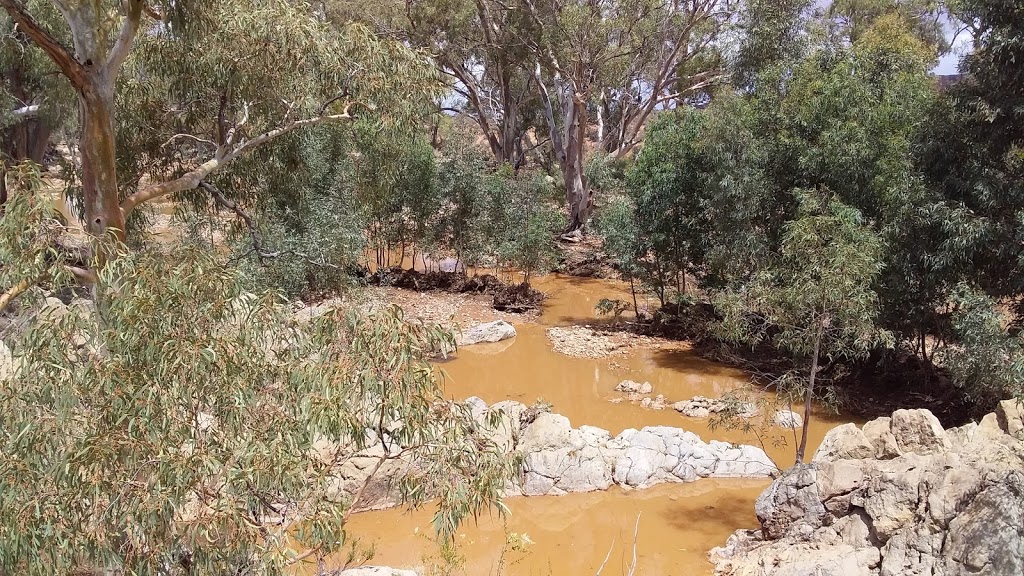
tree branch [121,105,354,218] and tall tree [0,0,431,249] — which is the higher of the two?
tall tree [0,0,431,249]

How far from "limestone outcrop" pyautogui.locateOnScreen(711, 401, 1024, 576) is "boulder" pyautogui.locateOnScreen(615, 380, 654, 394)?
16.4ft

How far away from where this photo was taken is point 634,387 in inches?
502

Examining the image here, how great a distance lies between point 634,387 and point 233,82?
884cm

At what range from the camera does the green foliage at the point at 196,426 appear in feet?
10.5

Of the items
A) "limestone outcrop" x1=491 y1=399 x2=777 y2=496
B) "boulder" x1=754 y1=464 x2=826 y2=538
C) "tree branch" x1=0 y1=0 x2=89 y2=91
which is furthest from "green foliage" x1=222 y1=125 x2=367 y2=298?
"boulder" x1=754 y1=464 x2=826 y2=538

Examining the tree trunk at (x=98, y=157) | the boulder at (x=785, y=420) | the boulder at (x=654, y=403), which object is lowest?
the boulder at (x=654, y=403)

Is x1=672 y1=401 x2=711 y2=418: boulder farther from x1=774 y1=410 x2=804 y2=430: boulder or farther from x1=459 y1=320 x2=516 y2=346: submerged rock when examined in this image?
x1=459 y1=320 x2=516 y2=346: submerged rock

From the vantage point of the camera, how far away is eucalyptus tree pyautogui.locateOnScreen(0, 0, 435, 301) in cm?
613

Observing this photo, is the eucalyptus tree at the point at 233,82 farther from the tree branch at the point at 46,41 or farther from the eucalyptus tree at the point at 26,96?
the eucalyptus tree at the point at 26,96

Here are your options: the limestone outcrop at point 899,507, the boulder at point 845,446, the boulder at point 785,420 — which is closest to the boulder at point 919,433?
the limestone outcrop at point 899,507

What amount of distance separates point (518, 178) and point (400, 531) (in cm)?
1360

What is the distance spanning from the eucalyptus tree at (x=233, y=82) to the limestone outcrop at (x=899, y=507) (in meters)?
5.57

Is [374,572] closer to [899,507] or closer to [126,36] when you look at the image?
[899,507]

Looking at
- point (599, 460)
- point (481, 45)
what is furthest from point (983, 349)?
point (481, 45)
